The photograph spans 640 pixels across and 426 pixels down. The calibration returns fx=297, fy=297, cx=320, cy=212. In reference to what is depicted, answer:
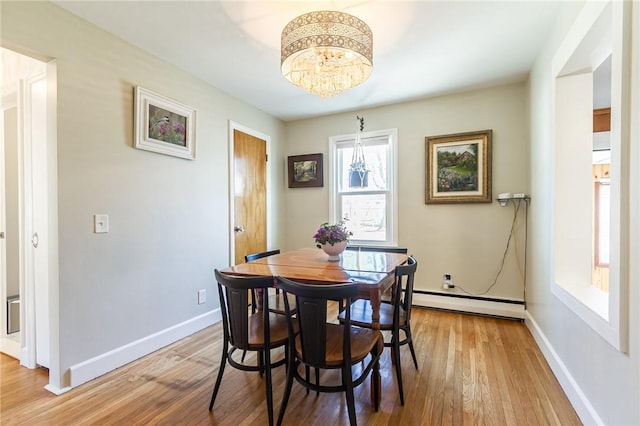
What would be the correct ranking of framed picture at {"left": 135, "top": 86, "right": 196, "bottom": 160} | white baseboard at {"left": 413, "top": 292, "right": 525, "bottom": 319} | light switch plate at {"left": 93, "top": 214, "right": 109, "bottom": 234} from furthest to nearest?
white baseboard at {"left": 413, "top": 292, "right": 525, "bottom": 319} → framed picture at {"left": 135, "top": 86, "right": 196, "bottom": 160} → light switch plate at {"left": 93, "top": 214, "right": 109, "bottom": 234}

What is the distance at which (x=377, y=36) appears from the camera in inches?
89.2

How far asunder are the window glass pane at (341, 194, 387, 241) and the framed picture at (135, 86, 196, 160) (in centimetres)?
205

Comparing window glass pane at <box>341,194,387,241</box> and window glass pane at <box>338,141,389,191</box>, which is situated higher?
window glass pane at <box>338,141,389,191</box>

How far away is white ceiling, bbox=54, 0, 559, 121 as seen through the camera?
1.95 m

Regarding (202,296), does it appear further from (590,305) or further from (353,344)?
(590,305)

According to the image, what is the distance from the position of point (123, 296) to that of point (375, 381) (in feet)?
6.40

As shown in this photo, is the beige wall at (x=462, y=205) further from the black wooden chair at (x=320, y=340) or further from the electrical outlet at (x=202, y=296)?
the electrical outlet at (x=202, y=296)

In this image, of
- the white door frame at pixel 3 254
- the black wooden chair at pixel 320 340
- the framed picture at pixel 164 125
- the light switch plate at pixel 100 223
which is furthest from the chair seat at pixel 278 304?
the white door frame at pixel 3 254

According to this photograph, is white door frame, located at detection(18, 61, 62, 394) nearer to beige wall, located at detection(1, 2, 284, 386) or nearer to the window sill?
beige wall, located at detection(1, 2, 284, 386)

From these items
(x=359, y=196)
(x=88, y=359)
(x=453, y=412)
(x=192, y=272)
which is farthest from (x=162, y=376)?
(x=359, y=196)

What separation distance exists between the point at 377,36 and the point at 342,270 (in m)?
1.77


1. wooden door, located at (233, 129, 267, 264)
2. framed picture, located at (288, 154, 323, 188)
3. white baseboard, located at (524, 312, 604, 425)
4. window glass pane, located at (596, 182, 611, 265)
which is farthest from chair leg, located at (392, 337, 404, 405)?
window glass pane, located at (596, 182, 611, 265)

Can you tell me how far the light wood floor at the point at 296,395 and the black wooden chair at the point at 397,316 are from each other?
187 millimetres

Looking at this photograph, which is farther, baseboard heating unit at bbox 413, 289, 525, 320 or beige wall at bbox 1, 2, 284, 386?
baseboard heating unit at bbox 413, 289, 525, 320
